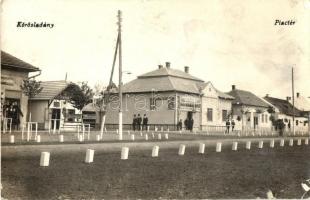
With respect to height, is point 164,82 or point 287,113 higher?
point 164,82

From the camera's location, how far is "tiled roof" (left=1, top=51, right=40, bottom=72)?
79.5 feet

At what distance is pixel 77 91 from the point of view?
34.5 metres

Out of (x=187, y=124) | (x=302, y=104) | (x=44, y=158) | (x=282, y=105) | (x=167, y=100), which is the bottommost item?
(x=44, y=158)

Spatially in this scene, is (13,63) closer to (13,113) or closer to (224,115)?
(13,113)

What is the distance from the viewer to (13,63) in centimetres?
2523

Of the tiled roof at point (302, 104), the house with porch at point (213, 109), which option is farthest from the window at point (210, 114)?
the tiled roof at point (302, 104)

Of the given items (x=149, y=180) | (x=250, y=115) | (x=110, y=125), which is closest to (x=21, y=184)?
(x=149, y=180)

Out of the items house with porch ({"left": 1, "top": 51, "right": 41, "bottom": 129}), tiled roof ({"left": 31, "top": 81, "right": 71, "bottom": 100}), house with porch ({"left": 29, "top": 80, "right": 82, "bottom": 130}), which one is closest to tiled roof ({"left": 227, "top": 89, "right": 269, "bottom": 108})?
house with porch ({"left": 29, "top": 80, "right": 82, "bottom": 130})

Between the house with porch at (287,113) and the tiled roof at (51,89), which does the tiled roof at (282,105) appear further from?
the tiled roof at (51,89)

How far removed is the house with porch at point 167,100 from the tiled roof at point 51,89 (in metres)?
13.5

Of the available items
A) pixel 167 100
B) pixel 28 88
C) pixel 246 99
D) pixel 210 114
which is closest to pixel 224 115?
pixel 210 114

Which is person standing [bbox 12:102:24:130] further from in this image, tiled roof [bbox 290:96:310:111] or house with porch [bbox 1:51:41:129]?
tiled roof [bbox 290:96:310:111]

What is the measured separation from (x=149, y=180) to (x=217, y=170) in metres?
2.98

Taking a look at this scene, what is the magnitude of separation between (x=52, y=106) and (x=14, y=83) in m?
6.92
